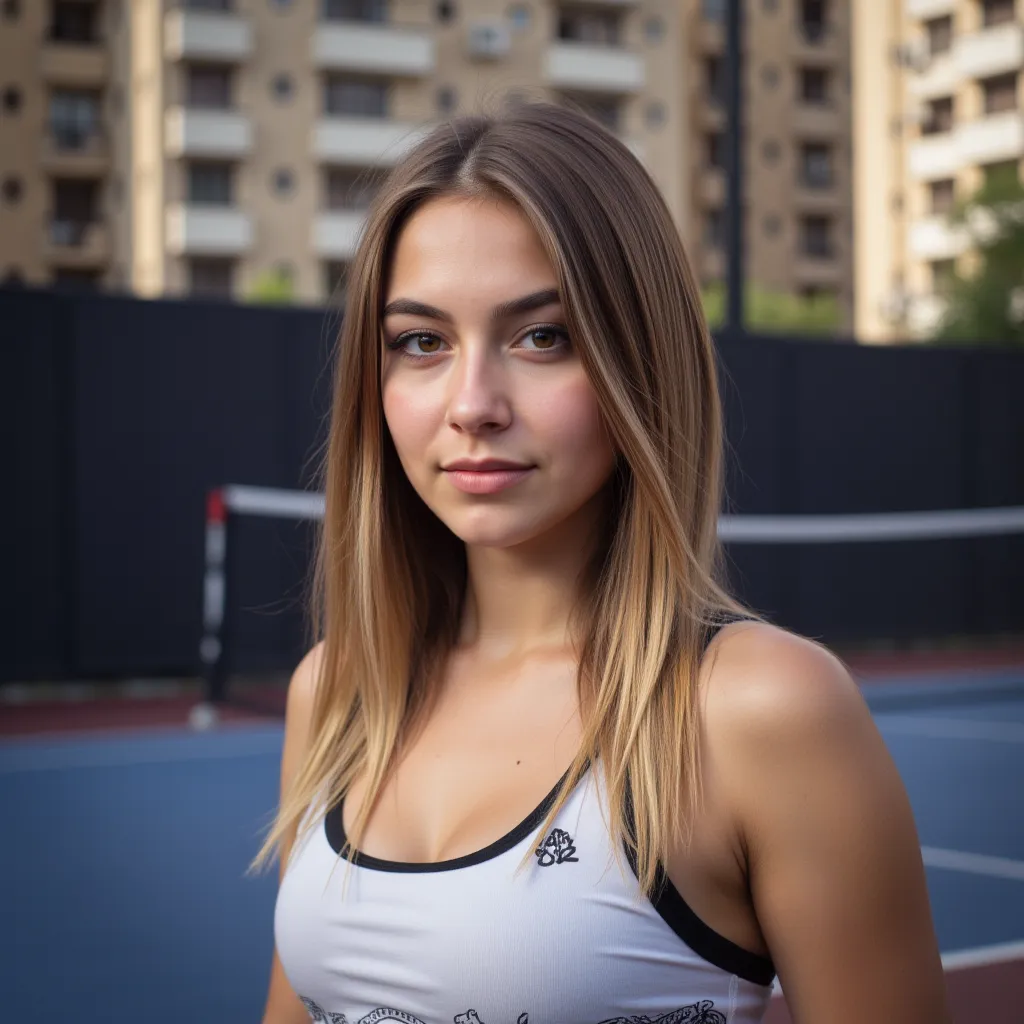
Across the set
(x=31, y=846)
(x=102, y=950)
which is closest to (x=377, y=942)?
(x=102, y=950)

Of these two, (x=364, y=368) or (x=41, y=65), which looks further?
(x=41, y=65)

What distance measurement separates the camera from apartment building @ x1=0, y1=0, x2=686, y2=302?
49781 mm

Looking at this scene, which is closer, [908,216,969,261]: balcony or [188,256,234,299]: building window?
[188,256,234,299]: building window

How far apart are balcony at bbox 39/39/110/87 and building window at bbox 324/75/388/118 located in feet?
23.3

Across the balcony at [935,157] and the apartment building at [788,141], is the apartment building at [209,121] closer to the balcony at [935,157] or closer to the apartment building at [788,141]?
the balcony at [935,157]

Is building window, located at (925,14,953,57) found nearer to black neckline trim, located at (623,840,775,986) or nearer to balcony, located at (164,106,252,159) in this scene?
balcony, located at (164,106,252,159)

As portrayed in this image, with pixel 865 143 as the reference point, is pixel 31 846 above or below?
below

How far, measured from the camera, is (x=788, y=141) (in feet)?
211

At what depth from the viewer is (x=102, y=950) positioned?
14.8 ft

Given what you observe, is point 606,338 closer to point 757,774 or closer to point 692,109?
point 757,774

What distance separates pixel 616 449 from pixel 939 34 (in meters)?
60.1

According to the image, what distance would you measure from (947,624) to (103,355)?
7.71m

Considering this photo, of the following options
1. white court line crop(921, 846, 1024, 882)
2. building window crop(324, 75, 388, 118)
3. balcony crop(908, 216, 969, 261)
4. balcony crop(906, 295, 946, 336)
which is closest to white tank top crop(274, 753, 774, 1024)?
white court line crop(921, 846, 1024, 882)

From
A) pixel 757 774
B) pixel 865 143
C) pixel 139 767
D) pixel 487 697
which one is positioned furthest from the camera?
pixel 865 143
